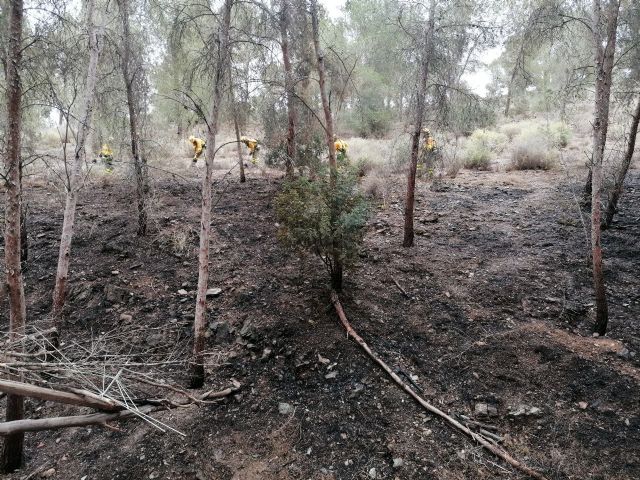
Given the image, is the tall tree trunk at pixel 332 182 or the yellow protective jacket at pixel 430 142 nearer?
the tall tree trunk at pixel 332 182

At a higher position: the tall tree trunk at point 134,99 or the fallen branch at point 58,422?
the tall tree trunk at point 134,99

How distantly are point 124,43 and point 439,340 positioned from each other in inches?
303

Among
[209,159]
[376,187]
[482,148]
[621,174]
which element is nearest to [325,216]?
[209,159]

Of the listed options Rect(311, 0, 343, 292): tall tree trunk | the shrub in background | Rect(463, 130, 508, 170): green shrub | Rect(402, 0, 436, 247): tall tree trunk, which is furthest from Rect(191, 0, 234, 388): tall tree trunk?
the shrub in background

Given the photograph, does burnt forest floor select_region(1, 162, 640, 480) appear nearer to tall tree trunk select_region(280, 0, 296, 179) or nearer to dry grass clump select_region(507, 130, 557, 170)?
tall tree trunk select_region(280, 0, 296, 179)

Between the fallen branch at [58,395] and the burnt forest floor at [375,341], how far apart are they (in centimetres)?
263

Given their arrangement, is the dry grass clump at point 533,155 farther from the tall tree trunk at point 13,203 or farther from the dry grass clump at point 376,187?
the tall tree trunk at point 13,203

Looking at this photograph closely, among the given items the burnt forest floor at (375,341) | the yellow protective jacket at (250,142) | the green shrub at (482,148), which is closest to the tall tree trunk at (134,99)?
the burnt forest floor at (375,341)

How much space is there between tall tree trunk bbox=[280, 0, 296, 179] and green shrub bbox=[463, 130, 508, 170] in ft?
26.7

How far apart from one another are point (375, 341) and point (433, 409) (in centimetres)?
143

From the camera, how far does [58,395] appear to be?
2295 mm

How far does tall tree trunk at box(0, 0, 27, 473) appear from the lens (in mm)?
4234

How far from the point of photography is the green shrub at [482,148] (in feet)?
49.3

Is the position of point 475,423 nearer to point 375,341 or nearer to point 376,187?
point 375,341
